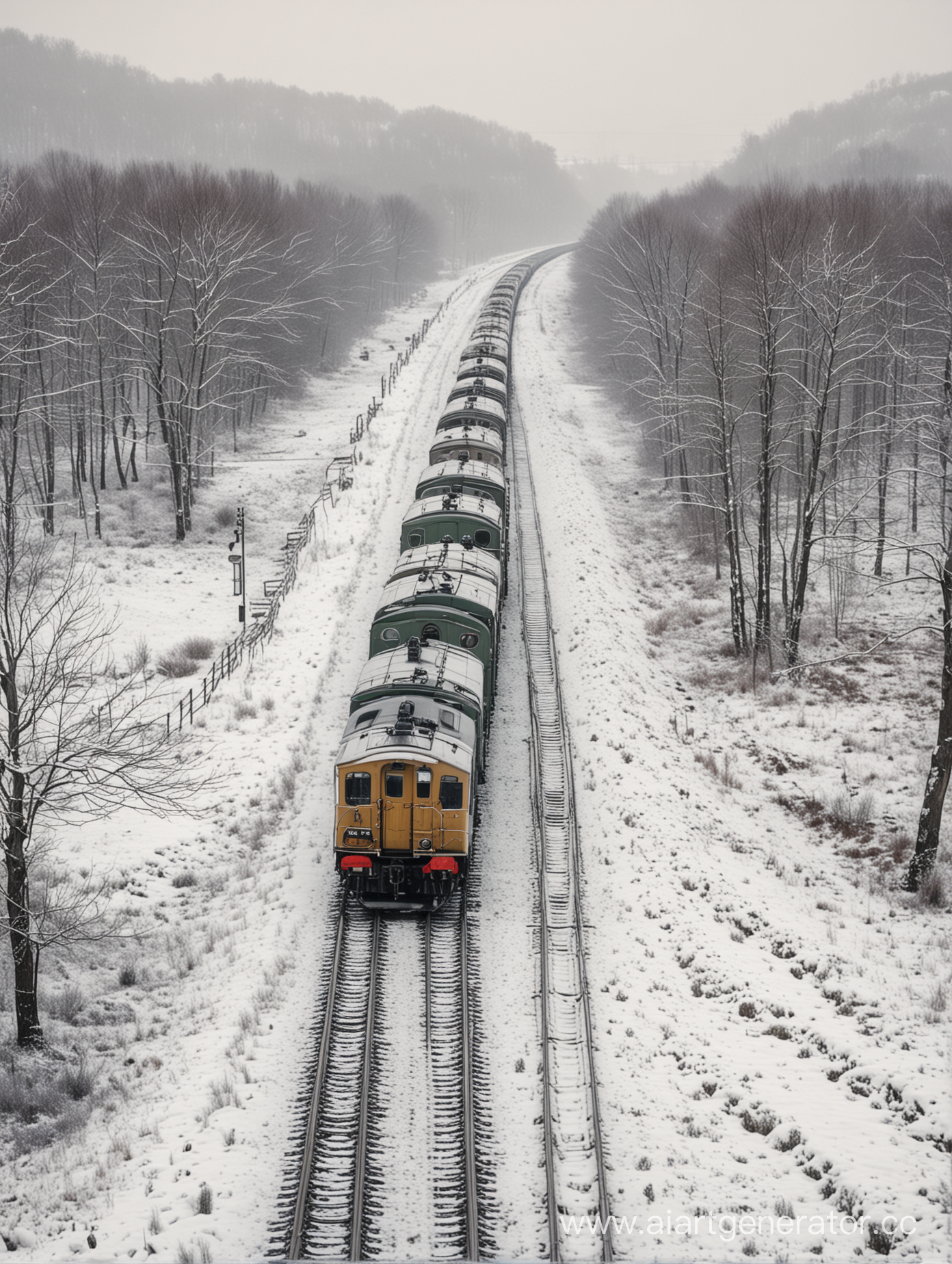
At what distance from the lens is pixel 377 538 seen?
40781 mm

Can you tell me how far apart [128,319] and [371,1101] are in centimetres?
4841

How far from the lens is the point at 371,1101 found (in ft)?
48.1

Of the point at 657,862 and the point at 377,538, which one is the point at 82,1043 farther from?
the point at 377,538

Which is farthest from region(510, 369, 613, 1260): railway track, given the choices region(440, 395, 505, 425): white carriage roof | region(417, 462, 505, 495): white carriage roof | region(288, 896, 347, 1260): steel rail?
region(440, 395, 505, 425): white carriage roof

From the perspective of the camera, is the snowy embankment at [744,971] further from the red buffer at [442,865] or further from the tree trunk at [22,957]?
the tree trunk at [22,957]

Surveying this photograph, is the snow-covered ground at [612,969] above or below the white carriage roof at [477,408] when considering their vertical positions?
below

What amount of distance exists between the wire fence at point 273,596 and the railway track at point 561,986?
8784 millimetres

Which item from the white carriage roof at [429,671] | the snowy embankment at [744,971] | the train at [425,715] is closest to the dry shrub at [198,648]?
the train at [425,715]

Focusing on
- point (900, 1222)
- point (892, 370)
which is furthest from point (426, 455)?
point (900, 1222)

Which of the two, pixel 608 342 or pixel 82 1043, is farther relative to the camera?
pixel 608 342

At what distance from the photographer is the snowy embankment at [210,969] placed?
42.3 feet

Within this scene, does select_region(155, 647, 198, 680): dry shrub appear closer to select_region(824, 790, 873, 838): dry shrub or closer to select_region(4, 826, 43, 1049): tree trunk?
select_region(4, 826, 43, 1049): tree trunk

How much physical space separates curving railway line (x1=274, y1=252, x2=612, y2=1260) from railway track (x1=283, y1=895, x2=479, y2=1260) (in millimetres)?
19

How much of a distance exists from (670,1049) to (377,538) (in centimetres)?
2766
